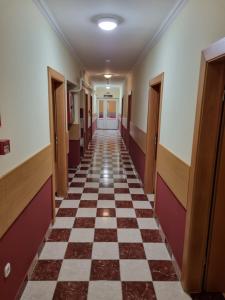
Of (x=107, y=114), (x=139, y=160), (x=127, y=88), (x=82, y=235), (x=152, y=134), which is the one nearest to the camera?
(x=82, y=235)

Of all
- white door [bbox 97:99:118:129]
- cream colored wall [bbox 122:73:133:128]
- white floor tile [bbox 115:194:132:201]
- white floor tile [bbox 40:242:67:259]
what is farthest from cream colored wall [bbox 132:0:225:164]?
white door [bbox 97:99:118:129]

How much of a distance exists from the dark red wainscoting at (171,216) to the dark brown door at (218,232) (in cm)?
25

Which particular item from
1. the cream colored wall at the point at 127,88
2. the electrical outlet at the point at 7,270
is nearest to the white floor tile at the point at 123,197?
the electrical outlet at the point at 7,270

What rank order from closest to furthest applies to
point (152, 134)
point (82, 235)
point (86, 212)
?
point (82, 235)
point (86, 212)
point (152, 134)

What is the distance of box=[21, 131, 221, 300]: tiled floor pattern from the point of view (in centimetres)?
187

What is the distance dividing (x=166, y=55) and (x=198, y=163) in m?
1.64

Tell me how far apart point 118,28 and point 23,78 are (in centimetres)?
166

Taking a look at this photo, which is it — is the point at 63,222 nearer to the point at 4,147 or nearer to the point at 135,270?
the point at 135,270

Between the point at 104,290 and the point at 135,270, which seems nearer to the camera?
the point at 104,290

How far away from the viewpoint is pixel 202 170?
1688mm

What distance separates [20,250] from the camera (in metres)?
1.79

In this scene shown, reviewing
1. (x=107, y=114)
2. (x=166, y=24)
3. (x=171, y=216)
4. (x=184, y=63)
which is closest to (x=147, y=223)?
(x=171, y=216)

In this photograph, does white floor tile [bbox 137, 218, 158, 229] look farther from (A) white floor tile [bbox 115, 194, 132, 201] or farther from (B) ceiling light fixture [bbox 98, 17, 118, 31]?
(B) ceiling light fixture [bbox 98, 17, 118, 31]

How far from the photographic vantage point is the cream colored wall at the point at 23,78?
152 cm
